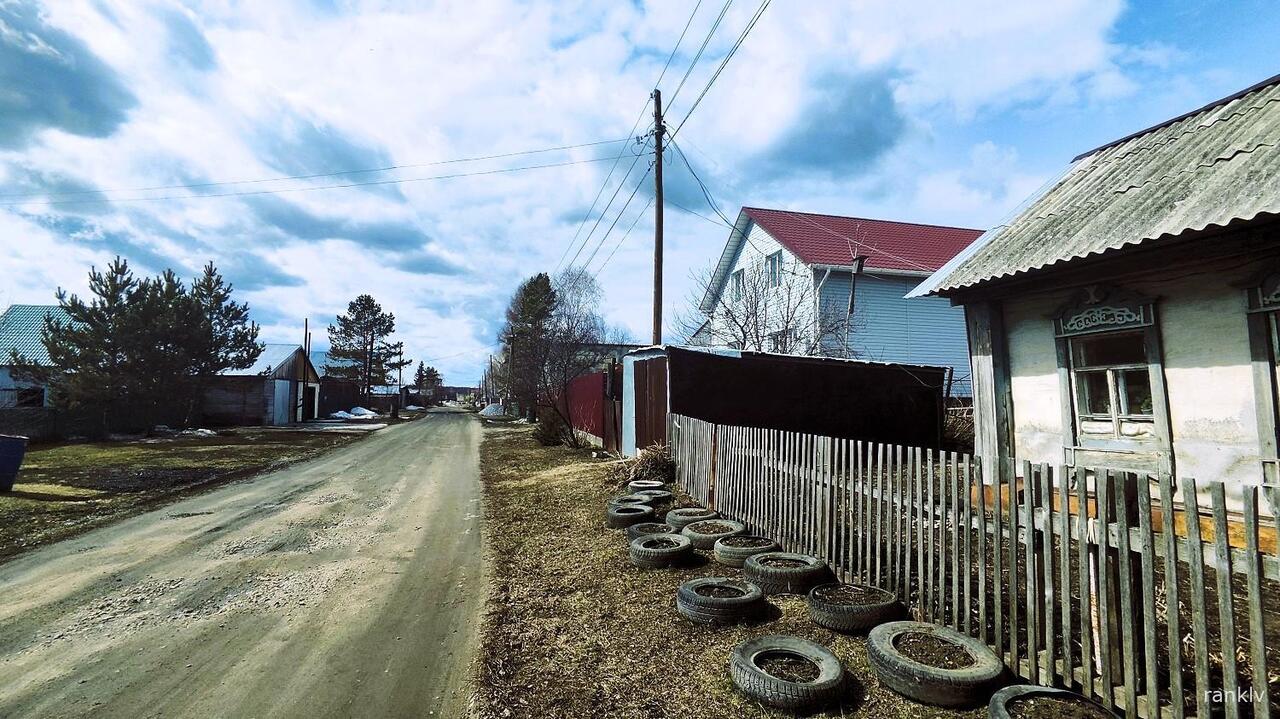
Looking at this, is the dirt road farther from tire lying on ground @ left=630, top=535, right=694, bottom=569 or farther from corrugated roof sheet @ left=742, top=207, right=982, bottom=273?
corrugated roof sheet @ left=742, top=207, right=982, bottom=273

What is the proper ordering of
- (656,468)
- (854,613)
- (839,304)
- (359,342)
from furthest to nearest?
(359,342) < (839,304) < (656,468) < (854,613)

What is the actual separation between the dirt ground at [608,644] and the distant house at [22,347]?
29477 millimetres

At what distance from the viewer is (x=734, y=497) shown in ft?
23.1

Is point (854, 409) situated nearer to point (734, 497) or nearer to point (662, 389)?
point (662, 389)

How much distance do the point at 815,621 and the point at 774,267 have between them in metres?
17.8

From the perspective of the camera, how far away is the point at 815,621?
417cm

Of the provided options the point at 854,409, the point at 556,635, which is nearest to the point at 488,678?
the point at 556,635

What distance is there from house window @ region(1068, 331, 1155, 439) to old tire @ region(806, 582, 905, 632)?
429 cm

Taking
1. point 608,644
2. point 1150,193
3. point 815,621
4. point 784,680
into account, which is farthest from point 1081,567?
point 1150,193

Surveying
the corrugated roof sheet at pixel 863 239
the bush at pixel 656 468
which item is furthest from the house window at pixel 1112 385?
the corrugated roof sheet at pixel 863 239

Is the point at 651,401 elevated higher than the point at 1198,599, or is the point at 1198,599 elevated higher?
the point at 651,401

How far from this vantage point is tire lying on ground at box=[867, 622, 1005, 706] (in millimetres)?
3031

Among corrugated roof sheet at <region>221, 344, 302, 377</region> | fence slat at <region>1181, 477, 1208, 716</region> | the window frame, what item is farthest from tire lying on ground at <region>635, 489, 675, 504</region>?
corrugated roof sheet at <region>221, 344, 302, 377</region>

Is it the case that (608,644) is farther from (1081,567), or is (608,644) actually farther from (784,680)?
(1081,567)
